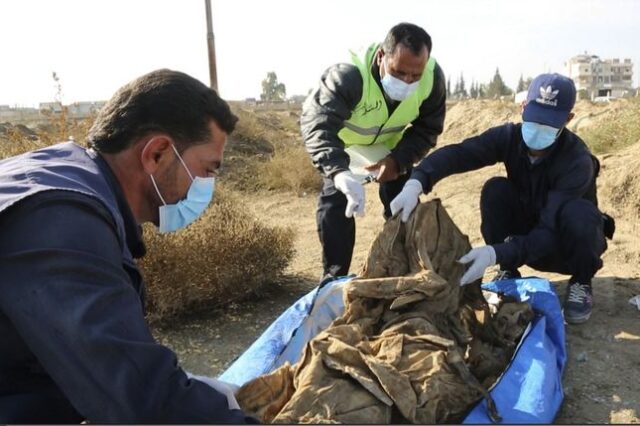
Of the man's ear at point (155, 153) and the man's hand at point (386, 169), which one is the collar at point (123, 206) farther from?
the man's hand at point (386, 169)

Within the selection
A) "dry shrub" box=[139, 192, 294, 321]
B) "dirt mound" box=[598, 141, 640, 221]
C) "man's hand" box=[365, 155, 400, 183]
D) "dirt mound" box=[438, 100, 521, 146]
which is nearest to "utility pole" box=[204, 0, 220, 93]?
"dirt mound" box=[438, 100, 521, 146]

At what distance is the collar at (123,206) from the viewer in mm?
1386

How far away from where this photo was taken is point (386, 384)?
2041 millimetres

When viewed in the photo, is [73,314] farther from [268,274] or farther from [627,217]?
[627,217]

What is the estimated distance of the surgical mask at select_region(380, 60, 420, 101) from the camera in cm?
331

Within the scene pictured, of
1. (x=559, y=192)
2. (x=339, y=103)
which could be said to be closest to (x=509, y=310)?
(x=559, y=192)

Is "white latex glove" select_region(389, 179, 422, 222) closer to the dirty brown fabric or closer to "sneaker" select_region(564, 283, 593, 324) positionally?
the dirty brown fabric

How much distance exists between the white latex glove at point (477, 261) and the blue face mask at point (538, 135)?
0.65m

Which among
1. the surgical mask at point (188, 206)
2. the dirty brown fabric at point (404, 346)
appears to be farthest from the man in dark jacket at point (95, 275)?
the dirty brown fabric at point (404, 346)

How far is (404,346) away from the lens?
2303mm

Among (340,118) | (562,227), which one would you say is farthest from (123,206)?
(562,227)

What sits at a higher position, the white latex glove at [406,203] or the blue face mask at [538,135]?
the blue face mask at [538,135]

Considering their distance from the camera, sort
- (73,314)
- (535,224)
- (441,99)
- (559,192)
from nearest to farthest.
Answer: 1. (73,314)
2. (559,192)
3. (535,224)
4. (441,99)

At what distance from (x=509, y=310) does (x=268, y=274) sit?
1.79 metres
